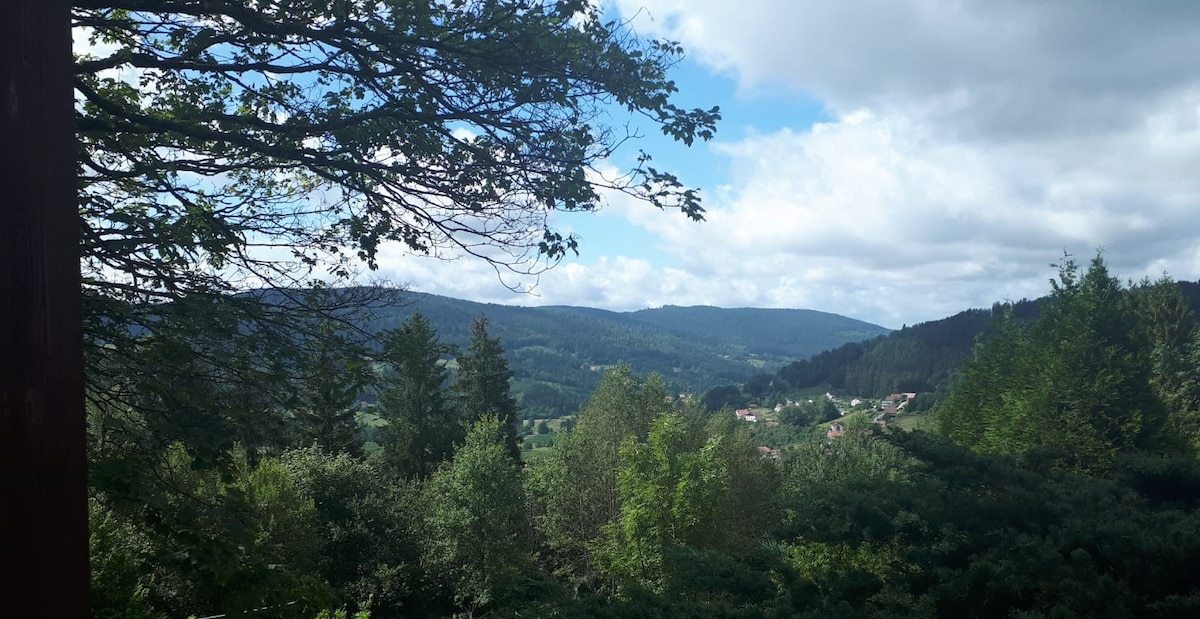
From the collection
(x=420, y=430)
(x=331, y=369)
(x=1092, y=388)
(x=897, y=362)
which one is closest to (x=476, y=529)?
(x=420, y=430)

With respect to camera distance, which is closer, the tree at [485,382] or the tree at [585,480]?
the tree at [585,480]

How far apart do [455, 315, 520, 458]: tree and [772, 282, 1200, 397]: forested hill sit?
91.9 metres

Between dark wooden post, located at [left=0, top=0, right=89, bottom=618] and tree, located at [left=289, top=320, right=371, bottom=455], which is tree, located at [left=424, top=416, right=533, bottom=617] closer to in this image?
tree, located at [left=289, top=320, right=371, bottom=455]

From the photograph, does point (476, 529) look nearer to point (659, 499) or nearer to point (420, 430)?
point (659, 499)

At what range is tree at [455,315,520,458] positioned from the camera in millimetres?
36562

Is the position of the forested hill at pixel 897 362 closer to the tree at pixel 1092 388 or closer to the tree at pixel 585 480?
the tree at pixel 585 480

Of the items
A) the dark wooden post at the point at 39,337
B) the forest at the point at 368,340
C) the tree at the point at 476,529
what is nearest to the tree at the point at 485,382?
the tree at the point at 476,529

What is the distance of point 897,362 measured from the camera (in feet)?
427

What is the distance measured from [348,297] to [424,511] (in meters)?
20.5

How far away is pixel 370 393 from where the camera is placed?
5926mm

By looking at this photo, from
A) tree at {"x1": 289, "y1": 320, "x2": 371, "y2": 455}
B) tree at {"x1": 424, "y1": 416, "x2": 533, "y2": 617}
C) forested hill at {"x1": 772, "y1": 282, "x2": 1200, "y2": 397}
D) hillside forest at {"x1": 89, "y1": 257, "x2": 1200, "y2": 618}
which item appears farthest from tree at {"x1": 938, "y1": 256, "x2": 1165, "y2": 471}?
forested hill at {"x1": 772, "y1": 282, "x2": 1200, "y2": 397}

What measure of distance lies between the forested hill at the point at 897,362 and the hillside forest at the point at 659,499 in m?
81.3

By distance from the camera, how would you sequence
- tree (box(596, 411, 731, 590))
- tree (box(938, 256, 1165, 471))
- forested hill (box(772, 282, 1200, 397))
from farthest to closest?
forested hill (box(772, 282, 1200, 397)) < tree (box(596, 411, 731, 590)) < tree (box(938, 256, 1165, 471))

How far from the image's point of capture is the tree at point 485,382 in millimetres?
36562
